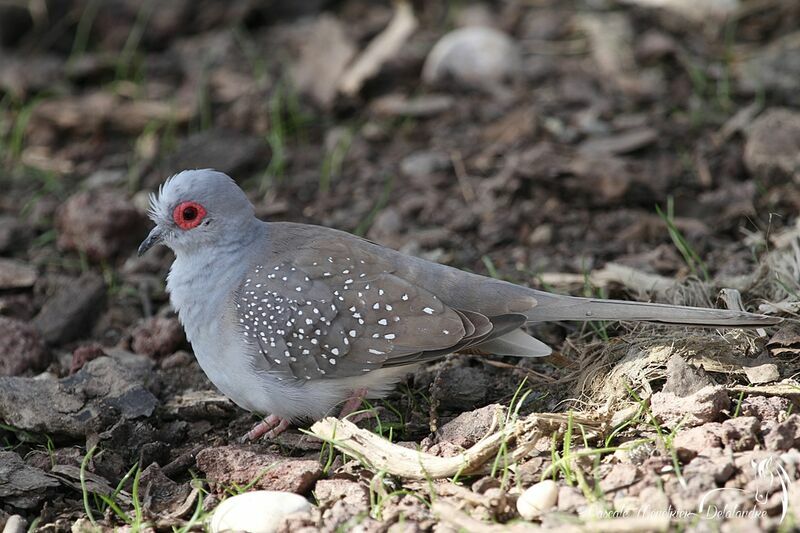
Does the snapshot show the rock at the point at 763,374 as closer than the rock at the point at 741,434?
No

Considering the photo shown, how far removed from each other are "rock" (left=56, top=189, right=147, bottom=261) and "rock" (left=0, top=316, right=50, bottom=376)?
1071 mm

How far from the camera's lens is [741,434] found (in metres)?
3.93

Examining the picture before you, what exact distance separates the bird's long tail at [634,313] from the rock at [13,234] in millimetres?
3777

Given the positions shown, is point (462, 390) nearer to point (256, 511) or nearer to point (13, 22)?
point (256, 511)

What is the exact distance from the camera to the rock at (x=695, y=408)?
13.6 feet

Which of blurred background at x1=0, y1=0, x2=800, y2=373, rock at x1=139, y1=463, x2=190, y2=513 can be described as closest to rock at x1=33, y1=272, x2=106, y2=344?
blurred background at x1=0, y1=0, x2=800, y2=373

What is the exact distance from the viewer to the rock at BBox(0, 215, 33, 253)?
22.1ft

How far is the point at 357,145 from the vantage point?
7738mm

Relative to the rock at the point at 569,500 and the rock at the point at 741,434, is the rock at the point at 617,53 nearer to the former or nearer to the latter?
the rock at the point at 741,434

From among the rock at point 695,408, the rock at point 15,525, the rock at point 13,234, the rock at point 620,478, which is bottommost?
the rock at point 695,408

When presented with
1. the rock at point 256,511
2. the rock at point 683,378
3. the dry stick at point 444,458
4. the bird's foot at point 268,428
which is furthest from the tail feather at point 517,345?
the rock at point 256,511

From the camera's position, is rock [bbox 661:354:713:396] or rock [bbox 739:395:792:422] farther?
rock [bbox 661:354:713:396]

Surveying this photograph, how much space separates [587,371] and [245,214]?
1.93 meters

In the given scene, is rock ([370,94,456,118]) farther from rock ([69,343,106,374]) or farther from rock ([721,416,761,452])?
rock ([721,416,761,452])
